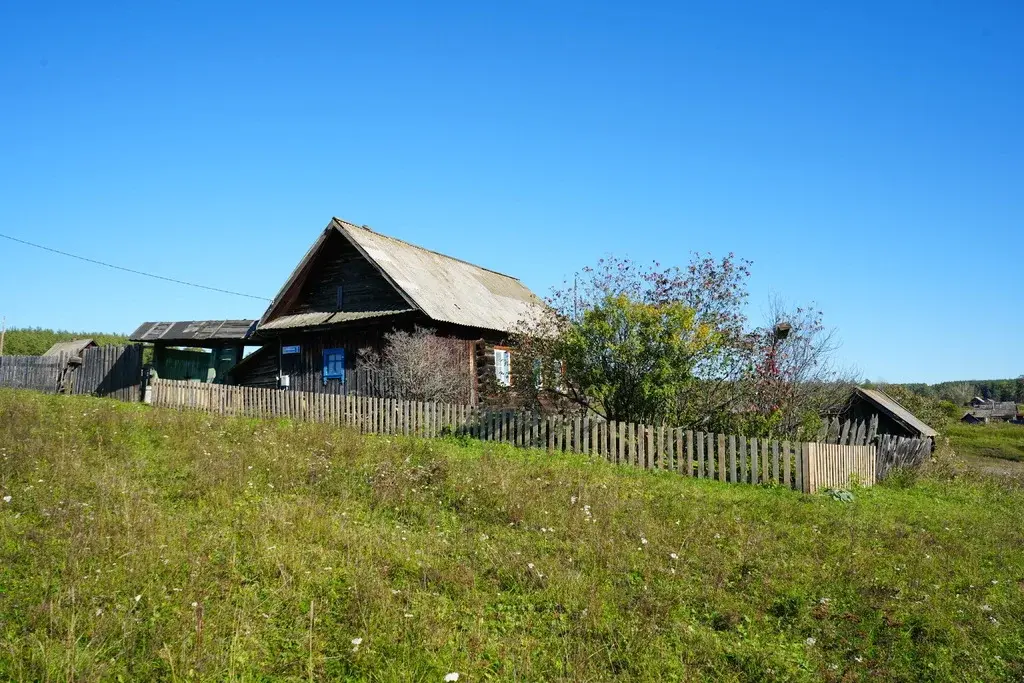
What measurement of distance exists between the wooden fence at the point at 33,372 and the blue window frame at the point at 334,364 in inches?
392

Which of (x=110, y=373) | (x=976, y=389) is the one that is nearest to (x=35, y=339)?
(x=110, y=373)

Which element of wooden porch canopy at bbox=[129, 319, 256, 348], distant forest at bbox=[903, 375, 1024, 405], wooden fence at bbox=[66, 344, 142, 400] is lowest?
distant forest at bbox=[903, 375, 1024, 405]

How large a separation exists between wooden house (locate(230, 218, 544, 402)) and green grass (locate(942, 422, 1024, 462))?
895 inches

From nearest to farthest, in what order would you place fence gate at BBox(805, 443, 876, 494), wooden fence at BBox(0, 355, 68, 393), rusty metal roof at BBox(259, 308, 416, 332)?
fence gate at BBox(805, 443, 876, 494) → rusty metal roof at BBox(259, 308, 416, 332) → wooden fence at BBox(0, 355, 68, 393)

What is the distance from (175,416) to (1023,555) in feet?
44.8

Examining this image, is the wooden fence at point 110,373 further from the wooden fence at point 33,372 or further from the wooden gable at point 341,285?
the wooden gable at point 341,285

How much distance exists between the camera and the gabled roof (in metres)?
20.4

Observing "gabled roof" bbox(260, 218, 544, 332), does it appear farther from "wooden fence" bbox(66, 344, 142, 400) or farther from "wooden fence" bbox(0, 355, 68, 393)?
"wooden fence" bbox(0, 355, 68, 393)

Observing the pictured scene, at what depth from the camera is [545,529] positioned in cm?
722

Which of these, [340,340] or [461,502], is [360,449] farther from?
[340,340]

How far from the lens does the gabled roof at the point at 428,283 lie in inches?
802

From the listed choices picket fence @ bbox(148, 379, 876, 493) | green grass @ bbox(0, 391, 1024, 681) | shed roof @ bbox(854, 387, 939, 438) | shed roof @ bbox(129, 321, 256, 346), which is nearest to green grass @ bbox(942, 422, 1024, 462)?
shed roof @ bbox(854, 387, 939, 438)

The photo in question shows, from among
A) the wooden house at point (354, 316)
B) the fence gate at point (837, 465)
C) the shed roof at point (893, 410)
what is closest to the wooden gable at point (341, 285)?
the wooden house at point (354, 316)

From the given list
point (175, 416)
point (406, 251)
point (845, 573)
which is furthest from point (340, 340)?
point (845, 573)
